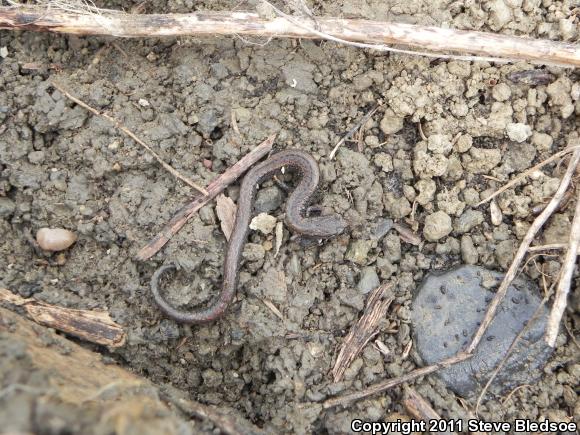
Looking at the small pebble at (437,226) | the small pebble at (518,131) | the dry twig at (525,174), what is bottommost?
the small pebble at (437,226)

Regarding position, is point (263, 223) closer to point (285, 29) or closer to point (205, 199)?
point (205, 199)

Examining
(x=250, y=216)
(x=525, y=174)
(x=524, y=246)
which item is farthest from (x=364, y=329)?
(x=525, y=174)

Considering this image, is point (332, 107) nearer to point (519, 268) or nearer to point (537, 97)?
point (537, 97)

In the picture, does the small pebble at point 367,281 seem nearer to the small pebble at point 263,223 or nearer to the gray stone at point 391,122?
the small pebble at point 263,223

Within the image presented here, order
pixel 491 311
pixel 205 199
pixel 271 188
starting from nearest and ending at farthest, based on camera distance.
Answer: pixel 491 311 < pixel 205 199 < pixel 271 188

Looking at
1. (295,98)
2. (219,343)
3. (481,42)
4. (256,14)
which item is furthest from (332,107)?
(219,343)

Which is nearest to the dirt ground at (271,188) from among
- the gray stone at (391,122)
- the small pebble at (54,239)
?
the gray stone at (391,122)

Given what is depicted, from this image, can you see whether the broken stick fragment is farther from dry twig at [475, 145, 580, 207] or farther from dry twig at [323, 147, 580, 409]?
dry twig at [475, 145, 580, 207]
